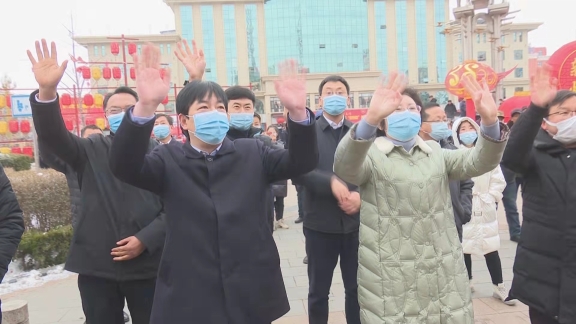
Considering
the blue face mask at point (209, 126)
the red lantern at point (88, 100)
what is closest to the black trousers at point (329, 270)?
A: the blue face mask at point (209, 126)

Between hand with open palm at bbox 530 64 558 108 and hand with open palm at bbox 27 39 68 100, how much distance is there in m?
2.41

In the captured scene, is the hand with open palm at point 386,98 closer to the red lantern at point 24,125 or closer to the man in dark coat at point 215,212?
the man in dark coat at point 215,212

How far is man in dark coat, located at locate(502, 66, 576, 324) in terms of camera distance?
90.7 inches

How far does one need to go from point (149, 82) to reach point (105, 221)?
3.65 feet

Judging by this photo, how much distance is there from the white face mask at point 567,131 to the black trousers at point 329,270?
138 centimetres

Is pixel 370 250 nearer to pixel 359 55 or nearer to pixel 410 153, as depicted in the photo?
pixel 410 153

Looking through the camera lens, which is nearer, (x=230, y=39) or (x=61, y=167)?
(x=61, y=167)

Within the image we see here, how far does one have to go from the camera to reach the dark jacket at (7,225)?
221 cm

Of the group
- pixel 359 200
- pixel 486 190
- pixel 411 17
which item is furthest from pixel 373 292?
pixel 411 17

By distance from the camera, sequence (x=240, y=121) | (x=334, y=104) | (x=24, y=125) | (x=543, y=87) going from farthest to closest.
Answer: (x=24, y=125) < (x=240, y=121) < (x=334, y=104) < (x=543, y=87)

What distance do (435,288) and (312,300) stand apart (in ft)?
3.71

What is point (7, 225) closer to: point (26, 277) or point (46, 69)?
point (46, 69)

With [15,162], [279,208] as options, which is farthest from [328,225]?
[15,162]

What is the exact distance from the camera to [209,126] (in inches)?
81.2
